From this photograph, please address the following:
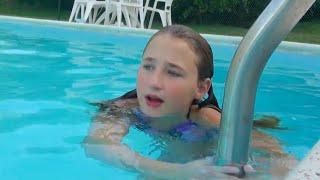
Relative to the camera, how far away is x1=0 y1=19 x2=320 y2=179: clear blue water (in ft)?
8.87

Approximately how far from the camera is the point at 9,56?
248 inches

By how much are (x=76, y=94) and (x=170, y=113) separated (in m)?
2.49

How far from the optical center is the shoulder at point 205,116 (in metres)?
2.30

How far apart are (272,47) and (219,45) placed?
6845mm

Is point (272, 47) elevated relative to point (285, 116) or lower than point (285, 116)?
elevated

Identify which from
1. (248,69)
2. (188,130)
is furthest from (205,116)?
(248,69)

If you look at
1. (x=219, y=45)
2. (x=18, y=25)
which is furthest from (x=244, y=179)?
(x=18, y=25)

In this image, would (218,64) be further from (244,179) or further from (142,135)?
(244,179)

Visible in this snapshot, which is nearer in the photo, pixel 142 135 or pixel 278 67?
pixel 142 135

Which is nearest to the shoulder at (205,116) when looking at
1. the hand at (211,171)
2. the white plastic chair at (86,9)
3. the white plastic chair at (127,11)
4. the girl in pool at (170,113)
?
the girl in pool at (170,113)

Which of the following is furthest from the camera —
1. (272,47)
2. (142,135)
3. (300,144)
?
(300,144)

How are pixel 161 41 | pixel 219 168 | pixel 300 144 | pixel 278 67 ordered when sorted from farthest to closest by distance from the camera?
1. pixel 278 67
2. pixel 300 144
3. pixel 161 41
4. pixel 219 168

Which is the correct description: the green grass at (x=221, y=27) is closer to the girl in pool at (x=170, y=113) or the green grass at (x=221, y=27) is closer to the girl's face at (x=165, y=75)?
the girl in pool at (x=170, y=113)

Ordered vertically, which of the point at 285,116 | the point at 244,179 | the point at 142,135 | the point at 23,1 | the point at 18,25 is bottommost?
the point at 23,1
